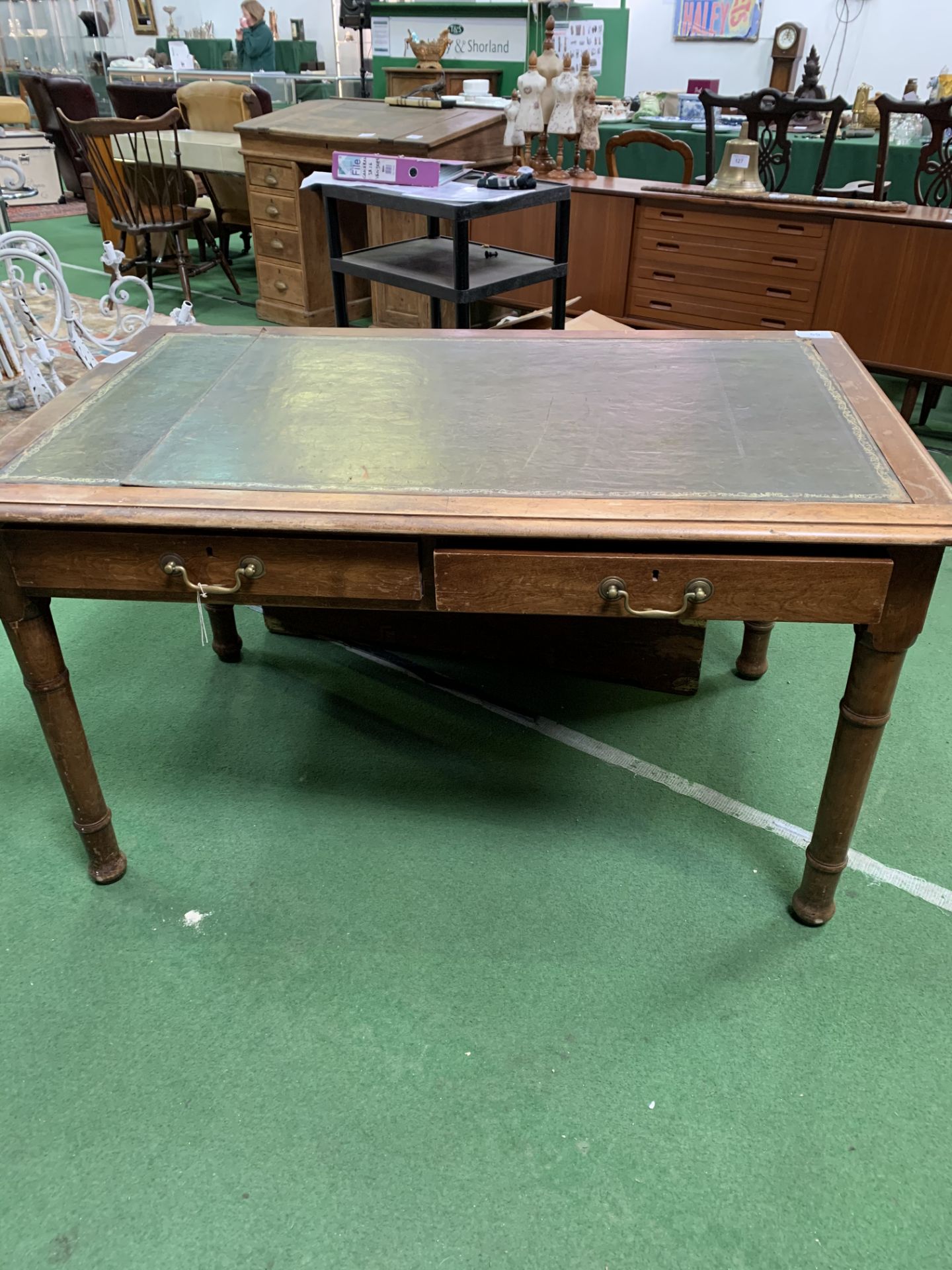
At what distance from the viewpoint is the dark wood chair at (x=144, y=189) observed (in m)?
4.41

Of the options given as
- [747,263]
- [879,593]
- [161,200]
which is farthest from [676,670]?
[161,200]

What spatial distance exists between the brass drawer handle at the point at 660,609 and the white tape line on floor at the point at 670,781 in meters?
0.71

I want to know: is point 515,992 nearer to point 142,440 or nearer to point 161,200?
point 142,440

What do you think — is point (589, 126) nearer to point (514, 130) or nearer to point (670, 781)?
point (514, 130)

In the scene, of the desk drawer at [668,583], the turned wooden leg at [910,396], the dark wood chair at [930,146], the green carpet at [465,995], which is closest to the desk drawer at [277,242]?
the dark wood chair at [930,146]

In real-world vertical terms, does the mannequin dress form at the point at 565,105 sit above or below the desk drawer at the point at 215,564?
above

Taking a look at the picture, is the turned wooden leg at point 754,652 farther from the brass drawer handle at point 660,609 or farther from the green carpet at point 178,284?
the green carpet at point 178,284

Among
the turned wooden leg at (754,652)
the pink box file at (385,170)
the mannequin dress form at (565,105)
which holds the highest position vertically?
the mannequin dress form at (565,105)

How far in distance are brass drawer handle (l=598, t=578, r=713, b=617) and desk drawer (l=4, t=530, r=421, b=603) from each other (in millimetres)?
267

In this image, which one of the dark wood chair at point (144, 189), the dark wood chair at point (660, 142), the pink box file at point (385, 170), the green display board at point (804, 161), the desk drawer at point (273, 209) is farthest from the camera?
the desk drawer at point (273, 209)

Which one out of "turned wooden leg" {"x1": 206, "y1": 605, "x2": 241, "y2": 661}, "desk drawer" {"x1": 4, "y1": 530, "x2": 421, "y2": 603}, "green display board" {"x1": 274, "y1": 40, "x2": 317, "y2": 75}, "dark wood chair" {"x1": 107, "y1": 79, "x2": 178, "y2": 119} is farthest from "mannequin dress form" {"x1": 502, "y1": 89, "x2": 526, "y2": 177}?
"green display board" {"x1": 274, "y1": 40, "x2": 317, "y2": 75}

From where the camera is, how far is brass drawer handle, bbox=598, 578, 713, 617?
123 centimetres

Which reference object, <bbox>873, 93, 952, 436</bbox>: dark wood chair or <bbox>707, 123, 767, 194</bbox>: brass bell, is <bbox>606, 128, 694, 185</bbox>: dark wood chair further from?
<bbox>873, 93, 952, 436</bbox>: dark wood chair

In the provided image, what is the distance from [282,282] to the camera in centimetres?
478
